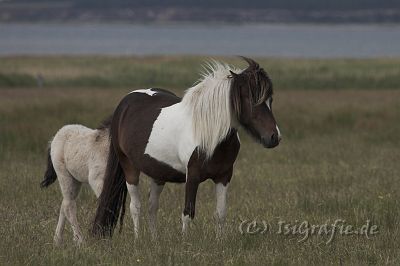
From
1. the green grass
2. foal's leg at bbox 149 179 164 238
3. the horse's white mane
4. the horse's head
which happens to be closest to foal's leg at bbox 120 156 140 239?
foal's leg at bbox 149 179 164 238

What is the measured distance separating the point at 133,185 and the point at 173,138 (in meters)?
0.89

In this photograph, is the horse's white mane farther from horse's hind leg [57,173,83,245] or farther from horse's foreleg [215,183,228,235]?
horse's hind leg [57,173,83,245]

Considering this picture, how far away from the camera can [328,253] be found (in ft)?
27.2

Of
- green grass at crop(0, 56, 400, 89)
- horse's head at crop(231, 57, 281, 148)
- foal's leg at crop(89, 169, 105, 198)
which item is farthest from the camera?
green grass at crop(0, 56, 400, 89)

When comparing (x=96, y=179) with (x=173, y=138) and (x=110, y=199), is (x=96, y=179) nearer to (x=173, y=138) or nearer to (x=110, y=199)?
(x=110, y=199)

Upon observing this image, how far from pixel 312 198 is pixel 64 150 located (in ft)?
11.7

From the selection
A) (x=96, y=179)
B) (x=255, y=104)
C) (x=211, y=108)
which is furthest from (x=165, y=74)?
(x=255, y=104)

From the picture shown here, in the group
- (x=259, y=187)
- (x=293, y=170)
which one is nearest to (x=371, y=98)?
(x=293, y=170)

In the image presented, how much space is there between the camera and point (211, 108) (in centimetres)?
842

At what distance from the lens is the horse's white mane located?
327 inches

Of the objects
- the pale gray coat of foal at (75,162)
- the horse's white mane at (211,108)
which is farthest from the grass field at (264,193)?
the horse's white mane at (211,108)

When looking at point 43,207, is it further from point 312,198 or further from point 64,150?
point 312,198

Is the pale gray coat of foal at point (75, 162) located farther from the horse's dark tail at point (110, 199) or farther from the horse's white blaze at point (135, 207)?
the horse's white blaze at point (135, 207)

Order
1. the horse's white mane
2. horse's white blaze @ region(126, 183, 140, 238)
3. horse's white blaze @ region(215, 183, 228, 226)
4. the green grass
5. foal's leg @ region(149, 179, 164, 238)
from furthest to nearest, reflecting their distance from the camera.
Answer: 1. the green grass
2. foal's leg @ region(149, 179, 164, 238)
3. horse's white blaze @ region(126, 183, 140, 238)
4. horse's white blaze @ region(215, 183, 228, 226)
5. the horse's white mane
